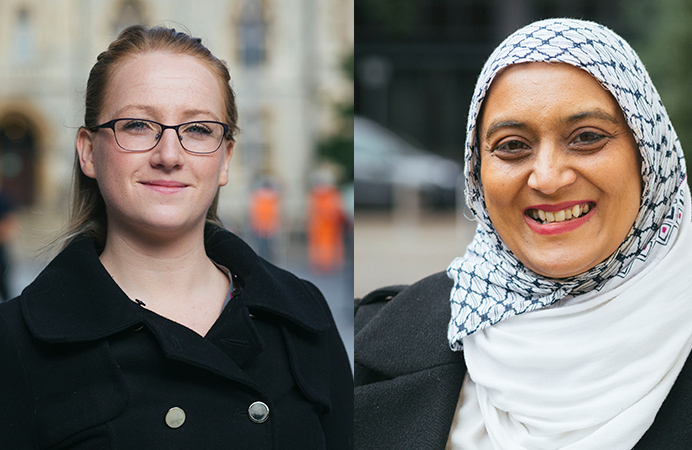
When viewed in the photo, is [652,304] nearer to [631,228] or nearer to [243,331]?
[631,228]

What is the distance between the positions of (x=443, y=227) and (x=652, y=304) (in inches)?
599

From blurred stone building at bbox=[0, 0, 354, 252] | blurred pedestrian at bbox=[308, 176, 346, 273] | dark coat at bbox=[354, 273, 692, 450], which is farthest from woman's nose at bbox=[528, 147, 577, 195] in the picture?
blurred stone building at bbox=[0, 0, 354, 252]

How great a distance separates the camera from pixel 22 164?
3553cm

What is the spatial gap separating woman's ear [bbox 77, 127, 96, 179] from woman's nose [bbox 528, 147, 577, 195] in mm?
1082

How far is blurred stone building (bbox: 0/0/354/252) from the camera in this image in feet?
102

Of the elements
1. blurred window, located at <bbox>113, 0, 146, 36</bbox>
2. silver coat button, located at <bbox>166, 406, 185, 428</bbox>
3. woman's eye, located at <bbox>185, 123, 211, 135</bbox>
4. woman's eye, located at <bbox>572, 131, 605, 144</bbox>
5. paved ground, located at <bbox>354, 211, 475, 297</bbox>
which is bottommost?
paved ground, located at <bbox>354, 211, 475, 297</bbox>

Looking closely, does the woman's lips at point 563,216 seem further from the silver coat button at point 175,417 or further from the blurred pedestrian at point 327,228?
the blurred pedestrian at point 327,228

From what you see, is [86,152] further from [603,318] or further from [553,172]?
[603,318]

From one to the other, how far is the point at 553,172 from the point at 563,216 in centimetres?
13

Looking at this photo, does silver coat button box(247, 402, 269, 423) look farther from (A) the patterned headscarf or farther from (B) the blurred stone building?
(B) the blurred stone building

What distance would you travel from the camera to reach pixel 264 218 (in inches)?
555

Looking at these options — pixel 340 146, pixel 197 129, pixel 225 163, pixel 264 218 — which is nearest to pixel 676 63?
pixel 264 218

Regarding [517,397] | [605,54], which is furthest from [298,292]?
[605,54]

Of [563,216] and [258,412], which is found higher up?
[563,216]
